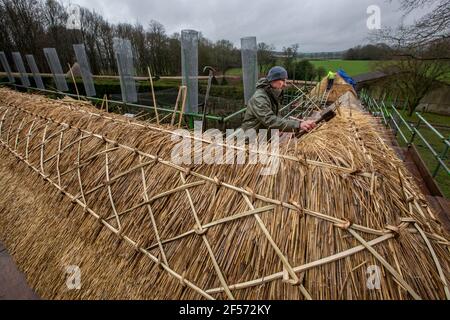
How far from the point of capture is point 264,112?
3473 mm

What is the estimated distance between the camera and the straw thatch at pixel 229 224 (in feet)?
4.68

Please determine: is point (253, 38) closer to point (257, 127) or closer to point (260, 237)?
point (257, 127)

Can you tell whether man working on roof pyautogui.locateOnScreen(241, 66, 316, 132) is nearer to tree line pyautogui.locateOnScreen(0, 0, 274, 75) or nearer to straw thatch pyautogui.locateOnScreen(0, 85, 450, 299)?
straw thatch pyautogui.locateOnScreen(0, 85, 450, 299)

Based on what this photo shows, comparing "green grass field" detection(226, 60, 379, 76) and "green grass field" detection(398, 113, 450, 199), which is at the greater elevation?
"green grass field" detection(226, 60, 379, 76)

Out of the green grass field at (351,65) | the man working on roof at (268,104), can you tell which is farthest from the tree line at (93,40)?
the man working on roof at (268,104)

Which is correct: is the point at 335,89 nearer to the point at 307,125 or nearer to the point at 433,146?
the point at 307,125

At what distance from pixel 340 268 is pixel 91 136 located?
308cm

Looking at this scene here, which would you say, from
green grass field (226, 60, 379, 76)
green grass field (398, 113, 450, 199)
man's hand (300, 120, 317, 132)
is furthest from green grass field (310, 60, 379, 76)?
man's hand (300, 120, 317, 132)

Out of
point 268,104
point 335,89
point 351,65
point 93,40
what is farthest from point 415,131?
point 351,65

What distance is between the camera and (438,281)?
4.33ft

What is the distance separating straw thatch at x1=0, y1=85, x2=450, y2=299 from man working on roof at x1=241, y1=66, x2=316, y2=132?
3.00 feet

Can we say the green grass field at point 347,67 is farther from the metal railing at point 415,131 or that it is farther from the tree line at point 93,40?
the metal railing at point 415,131

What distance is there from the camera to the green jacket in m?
3.31
